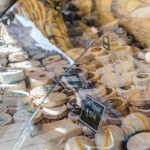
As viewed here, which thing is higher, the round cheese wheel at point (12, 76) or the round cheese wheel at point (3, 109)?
the round cheese wheel at point (12, 76)

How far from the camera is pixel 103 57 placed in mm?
1369

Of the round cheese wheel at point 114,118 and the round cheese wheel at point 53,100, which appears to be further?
the round cheese wheel at point 53,100

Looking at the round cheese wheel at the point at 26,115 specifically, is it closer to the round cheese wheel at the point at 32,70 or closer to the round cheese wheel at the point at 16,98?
the round cheese wheel at the point at 16,98

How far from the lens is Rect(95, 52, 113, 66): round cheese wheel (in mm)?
1364

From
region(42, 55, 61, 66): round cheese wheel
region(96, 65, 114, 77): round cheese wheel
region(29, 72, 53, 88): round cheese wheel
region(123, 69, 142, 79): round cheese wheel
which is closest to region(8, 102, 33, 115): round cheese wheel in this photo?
region(29, 72, 53, 88): round cheese wheel

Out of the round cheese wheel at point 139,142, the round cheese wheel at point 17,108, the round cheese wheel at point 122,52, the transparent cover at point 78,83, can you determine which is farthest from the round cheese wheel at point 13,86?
the round cheese wheel at point 139,142

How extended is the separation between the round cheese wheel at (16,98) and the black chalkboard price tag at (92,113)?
321mm

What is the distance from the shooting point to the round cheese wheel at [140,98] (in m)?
1.23

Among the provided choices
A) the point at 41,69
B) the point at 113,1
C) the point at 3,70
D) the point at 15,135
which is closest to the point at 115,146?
the point at 15,135

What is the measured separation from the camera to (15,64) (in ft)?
5.38

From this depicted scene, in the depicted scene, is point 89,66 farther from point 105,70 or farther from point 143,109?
point 143,109

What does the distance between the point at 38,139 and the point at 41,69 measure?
15.0 inches

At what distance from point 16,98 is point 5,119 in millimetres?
118

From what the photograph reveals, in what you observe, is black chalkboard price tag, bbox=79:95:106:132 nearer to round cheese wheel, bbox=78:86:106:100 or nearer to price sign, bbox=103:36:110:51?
round cheese wheel, bbox=78:86:106:100
